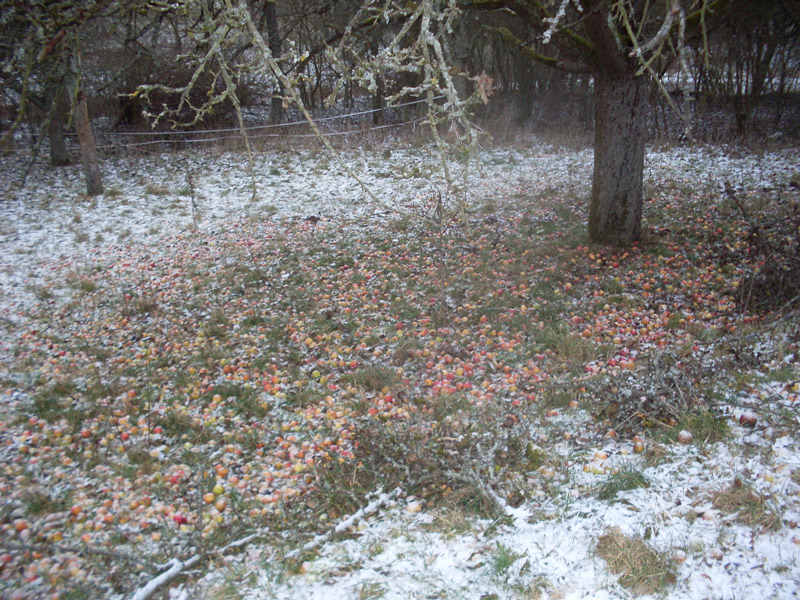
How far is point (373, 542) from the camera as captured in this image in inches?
108

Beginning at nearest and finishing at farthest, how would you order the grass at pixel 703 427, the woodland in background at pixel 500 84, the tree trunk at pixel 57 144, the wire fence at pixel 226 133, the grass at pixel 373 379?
the grass at pixel 703 427 < the grass at pixel 373 379 < the woodland in background at pixel 500 84 < the tree trunk at pixel 57 144 < the wire fence at pixel 226 133

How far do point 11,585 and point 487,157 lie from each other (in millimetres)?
10636

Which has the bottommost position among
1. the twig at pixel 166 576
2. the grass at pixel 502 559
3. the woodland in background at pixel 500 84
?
the twig at pixel 166 576

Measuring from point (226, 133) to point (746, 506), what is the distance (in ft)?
45.0

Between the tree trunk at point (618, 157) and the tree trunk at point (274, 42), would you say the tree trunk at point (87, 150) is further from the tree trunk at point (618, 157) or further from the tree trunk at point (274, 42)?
the tree trunk at point (618, 157)

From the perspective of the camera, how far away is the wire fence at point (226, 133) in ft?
40.0

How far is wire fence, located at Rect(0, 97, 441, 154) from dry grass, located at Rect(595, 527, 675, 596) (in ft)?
35.0

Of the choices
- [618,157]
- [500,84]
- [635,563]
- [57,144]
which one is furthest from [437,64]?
[500,84]

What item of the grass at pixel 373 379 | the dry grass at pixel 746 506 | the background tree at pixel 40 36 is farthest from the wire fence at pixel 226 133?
the dry grass at pixel 746 506

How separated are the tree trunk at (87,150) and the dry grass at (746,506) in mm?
10026

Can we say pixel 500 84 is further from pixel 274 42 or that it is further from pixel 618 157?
pixel 618 157

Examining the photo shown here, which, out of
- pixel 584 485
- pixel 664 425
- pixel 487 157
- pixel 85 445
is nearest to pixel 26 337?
pixel 85 445

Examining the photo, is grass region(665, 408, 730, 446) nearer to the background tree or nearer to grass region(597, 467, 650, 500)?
grass region(597, 467, 650, 500)

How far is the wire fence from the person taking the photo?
12203mm
